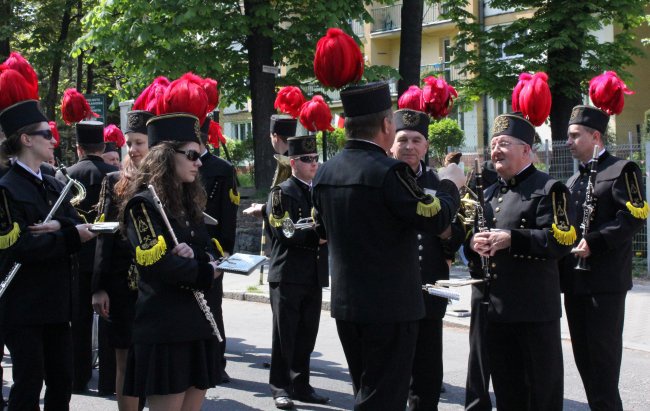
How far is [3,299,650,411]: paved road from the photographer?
775cm

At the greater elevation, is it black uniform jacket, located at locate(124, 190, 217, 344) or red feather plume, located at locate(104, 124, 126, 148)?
red feather plume, located at locate(104, 124, 126, 148)

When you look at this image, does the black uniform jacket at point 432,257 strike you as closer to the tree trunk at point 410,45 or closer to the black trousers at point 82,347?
the black trousers at point 82,347

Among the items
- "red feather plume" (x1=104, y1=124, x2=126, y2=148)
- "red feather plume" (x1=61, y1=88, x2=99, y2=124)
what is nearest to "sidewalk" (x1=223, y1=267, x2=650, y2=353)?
"red feather plume" (x1=104, y1=124, x2=126, y2=148)

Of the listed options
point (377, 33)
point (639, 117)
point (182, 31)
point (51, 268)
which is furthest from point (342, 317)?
point (377, 33)

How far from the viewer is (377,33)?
4422cm

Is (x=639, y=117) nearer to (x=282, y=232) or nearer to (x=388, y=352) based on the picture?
(x=282, y=232)

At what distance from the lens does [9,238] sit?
18.3 feet

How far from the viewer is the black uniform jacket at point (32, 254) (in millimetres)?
5637

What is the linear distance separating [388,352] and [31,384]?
223cm

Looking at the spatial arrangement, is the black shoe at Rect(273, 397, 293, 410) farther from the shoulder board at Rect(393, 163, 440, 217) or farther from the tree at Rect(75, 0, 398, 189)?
the tree at Rect(75, 0, 398, 189)

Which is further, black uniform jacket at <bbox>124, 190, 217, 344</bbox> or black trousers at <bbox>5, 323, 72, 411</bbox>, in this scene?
black trousers at <bbox>5, 323, 72, 411</bbox>

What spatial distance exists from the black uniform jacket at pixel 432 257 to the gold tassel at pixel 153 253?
7.16ft

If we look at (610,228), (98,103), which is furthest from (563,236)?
(98,103)

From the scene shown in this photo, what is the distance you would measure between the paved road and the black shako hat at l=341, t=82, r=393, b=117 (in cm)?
335
